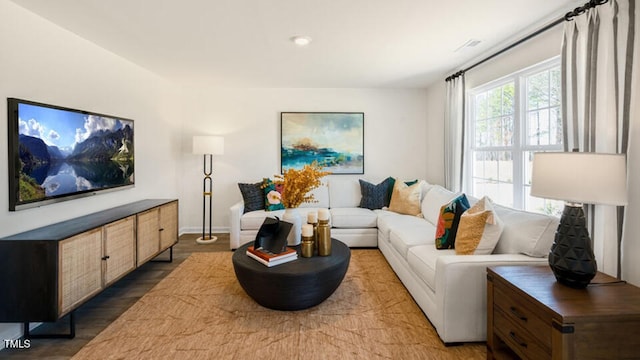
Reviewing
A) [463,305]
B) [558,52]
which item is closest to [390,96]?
[558,52]

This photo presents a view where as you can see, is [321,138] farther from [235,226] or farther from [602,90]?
[602,90]

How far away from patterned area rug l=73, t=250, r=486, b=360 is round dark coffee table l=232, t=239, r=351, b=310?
13 centimetres

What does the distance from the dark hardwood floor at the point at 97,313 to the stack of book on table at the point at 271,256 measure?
121cm

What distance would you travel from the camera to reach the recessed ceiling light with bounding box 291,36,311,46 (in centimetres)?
288

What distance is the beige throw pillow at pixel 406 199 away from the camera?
409 cm

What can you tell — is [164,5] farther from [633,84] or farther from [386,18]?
[633,84]

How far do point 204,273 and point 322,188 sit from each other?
7.15 ft

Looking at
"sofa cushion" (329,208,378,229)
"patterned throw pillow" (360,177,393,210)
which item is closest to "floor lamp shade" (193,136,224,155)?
"sofa cushion" (329,208,378,229)

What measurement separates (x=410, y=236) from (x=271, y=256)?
1.43 m

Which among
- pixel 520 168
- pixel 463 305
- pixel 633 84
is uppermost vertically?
pixel 633 84

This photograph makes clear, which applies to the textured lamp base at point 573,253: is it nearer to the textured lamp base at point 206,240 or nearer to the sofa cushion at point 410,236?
the sofa cushion at point 410,236

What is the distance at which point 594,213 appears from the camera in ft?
6.58

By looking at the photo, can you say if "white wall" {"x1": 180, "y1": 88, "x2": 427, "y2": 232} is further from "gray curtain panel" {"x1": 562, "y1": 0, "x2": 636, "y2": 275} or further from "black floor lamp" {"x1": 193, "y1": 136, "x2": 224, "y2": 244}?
"gray curtain panel" {"x1": 562, "y1": 0, "x2": 636, "y2": 275}

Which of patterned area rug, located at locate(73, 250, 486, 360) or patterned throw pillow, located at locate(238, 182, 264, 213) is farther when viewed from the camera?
patterned throw pillow, located at locate(238, 182, 264, 213)
